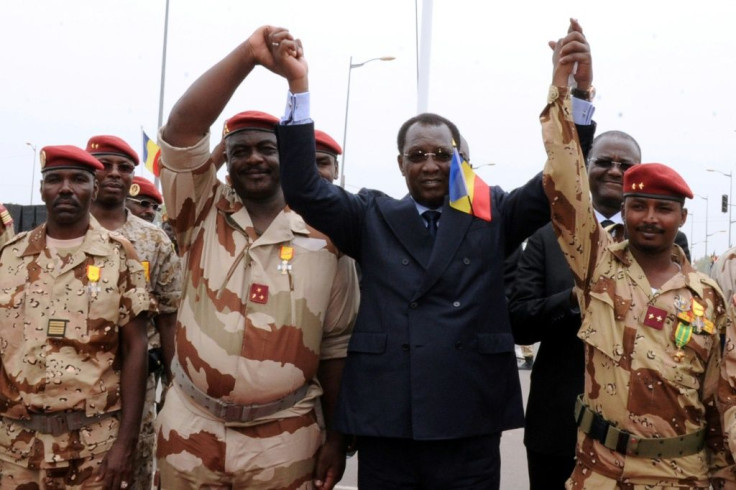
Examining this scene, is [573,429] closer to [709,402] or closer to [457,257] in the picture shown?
Answer: [709,402]

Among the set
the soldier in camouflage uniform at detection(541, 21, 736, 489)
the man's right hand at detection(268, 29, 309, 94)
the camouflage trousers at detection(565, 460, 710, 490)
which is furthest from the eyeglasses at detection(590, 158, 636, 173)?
the man's right hand at detection(268, 29, 309, 94)

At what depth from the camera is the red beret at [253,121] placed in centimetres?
344

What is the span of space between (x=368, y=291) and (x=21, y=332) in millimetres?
1473

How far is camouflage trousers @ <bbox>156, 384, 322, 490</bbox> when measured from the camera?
10.5ft

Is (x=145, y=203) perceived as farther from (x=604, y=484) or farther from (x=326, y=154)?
(x=604, y=484)

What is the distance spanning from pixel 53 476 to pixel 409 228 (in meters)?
1.79

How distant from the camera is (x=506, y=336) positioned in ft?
10.5

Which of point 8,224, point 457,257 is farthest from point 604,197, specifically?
point 8,224

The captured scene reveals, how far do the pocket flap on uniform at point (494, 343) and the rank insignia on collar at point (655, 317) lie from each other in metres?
0.51

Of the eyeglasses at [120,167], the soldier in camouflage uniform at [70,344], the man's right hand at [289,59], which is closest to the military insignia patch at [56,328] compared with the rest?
the soldier in camouflage uniform at [70,344]

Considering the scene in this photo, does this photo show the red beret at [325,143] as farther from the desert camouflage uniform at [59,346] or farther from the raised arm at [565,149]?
the raised arm at [565,149]

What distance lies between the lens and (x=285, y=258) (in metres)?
3.39

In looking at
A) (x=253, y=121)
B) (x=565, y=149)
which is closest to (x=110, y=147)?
(x=253, y=121)

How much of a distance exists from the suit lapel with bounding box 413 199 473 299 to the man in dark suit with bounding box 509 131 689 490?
606 millimetres
